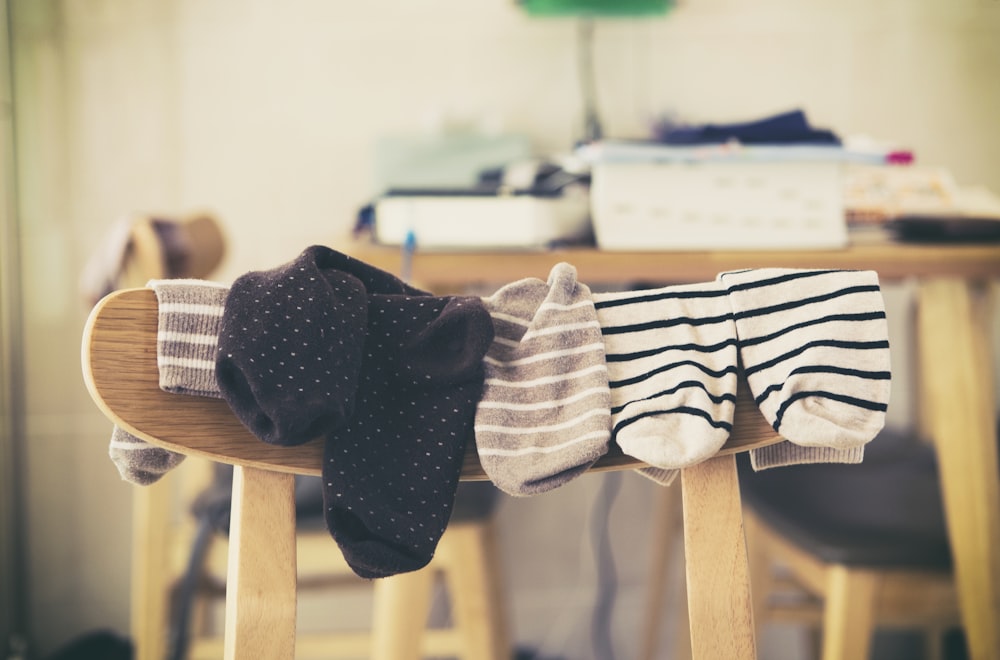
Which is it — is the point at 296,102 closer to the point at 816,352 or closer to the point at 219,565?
the point at 219,565

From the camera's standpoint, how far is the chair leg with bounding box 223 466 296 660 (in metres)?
0.48

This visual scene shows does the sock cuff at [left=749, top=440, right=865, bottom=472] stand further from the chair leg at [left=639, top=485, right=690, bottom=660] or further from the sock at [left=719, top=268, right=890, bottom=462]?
the chair leg at [left=639, top=485, right=690, bottom=660]

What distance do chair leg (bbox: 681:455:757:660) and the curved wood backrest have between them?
0.24 meters

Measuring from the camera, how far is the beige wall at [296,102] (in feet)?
Answer: 4.72

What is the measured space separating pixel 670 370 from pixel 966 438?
24.5 inches

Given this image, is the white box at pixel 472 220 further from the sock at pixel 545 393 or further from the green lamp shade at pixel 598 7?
the green lamp shade at pixel 598 7

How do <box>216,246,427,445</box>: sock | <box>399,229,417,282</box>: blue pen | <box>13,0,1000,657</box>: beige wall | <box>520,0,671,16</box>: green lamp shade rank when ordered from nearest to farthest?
<box>216,246,427,445</box>: sock < <box>399,229,417,282</box>: blue pen < <box>520,0,671,16</box>: green lamp shade < <box>13,0,1000,657</box>: beige wall

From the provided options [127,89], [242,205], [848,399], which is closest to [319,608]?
[242,205]

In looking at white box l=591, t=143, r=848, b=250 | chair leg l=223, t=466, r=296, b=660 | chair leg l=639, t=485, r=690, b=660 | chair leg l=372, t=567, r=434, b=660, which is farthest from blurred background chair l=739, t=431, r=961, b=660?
chair leg l=223, t=466, r=296, b=660

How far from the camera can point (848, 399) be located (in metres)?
0.48

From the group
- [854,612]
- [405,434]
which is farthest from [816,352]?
[854,612]

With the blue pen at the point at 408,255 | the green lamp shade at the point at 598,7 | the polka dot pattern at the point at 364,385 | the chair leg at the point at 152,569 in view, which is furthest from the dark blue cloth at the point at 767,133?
the chair leg at the point at 152,569

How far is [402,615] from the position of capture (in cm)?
87

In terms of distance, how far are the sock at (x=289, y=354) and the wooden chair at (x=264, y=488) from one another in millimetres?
44
